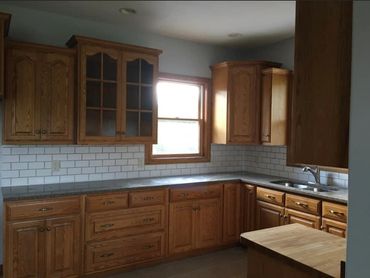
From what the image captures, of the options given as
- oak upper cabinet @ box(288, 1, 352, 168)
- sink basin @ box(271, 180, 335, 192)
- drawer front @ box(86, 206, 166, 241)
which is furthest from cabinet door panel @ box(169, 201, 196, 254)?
oak upper cabinet @ box(288, 1, 352, 168)

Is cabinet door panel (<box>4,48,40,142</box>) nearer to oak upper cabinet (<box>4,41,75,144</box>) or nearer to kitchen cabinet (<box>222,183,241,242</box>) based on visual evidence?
oak upper cabinet (<box>4,41,75,144</box>)

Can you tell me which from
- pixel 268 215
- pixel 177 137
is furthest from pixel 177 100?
pixel 268 215

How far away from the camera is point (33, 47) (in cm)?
265

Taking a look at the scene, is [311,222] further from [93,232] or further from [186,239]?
[93,232]

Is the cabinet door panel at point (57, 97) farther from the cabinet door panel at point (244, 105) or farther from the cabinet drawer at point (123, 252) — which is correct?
the cabinet door panel at point (244, 105)

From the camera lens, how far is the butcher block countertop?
136cm

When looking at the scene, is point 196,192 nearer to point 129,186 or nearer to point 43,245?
point 129,186

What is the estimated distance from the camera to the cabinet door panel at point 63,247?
2.56 metres

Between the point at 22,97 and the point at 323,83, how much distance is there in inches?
94.3

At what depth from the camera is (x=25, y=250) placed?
2.46m

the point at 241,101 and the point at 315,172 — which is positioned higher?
the point at 241,101

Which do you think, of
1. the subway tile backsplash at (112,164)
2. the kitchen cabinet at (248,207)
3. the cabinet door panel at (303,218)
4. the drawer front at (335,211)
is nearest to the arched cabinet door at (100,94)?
the subway tile backsplash at (112,164)

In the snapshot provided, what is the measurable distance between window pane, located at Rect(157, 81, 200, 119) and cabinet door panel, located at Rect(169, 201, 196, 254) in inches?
44.4

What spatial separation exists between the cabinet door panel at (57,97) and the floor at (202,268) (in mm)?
1416
